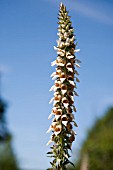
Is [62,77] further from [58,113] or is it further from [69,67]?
[58,113]

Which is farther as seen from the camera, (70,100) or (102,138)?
(102,138)

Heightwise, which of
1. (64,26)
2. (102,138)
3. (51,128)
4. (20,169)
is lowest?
(51,128)

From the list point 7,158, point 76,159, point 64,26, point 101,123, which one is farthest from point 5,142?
point 64,26

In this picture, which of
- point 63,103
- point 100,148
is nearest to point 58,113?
point 63,103

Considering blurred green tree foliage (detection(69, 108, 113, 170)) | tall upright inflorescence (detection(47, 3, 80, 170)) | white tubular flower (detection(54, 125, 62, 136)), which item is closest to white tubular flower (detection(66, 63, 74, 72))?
tall upright inflorescence (detection(47, 3, 80, 170))

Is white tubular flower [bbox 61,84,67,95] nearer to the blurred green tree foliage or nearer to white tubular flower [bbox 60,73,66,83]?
white tubular flower [bbox 60,73,66,83]

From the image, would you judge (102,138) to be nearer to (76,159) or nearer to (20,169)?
(76,159)

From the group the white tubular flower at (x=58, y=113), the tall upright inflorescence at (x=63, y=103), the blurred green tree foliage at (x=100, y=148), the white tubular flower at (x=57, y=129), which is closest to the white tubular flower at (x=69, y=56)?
the tall upright inflorescence at (x=63, y=103)

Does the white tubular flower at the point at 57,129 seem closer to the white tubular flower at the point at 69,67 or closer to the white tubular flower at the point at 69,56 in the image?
the white tubular flower at the point at 69,67
